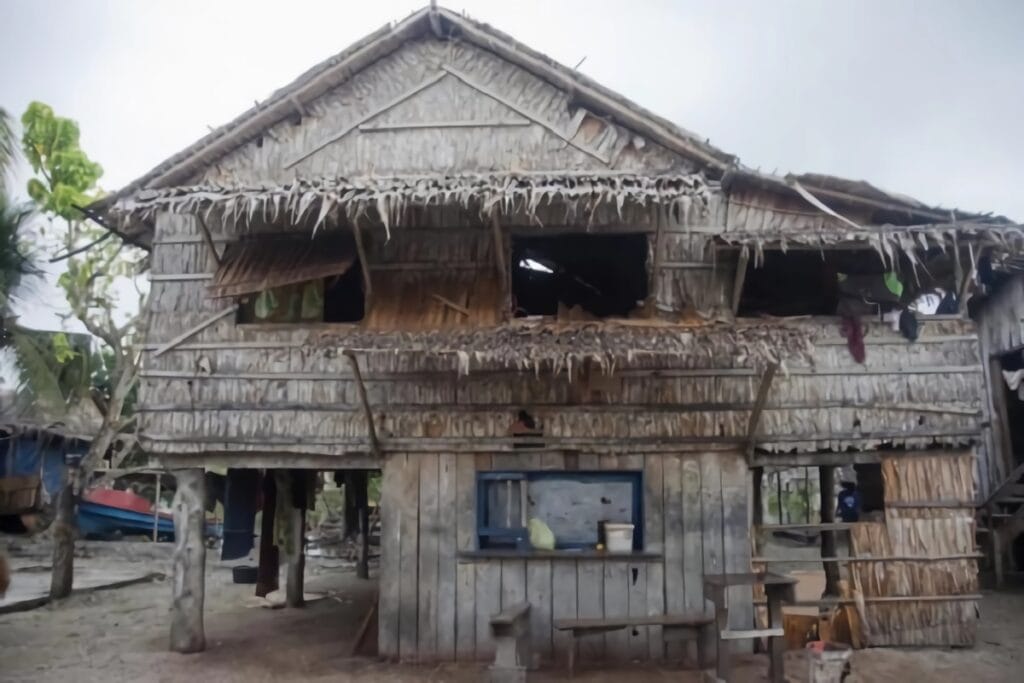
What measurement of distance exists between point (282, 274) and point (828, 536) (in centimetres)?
746

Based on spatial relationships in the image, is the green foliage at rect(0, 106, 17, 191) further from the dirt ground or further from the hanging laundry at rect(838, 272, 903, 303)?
the hanging laundry at rect(838, 272, 903, 303)

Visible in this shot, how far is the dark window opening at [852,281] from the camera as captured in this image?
934 centimetres

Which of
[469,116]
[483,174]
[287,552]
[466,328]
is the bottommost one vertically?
[287,552]

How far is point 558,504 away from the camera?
380 inches

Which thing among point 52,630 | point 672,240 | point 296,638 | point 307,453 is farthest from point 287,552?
point 672,240

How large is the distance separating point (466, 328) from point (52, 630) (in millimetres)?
7910

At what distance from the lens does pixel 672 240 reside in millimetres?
9461

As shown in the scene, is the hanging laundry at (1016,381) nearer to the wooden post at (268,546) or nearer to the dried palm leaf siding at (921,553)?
the dried palm leaf siding at (921,553)

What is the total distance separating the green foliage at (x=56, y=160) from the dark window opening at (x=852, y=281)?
15.2m

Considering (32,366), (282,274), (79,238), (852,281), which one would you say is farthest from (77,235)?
(852,281)

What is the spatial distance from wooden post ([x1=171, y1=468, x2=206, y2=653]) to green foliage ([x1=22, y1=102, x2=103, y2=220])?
36.5ft

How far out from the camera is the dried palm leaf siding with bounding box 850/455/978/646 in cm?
898

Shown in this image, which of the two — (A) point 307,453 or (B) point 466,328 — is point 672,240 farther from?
(A) point 307,453

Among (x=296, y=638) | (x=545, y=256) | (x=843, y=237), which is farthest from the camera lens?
(x=545, y=256)
